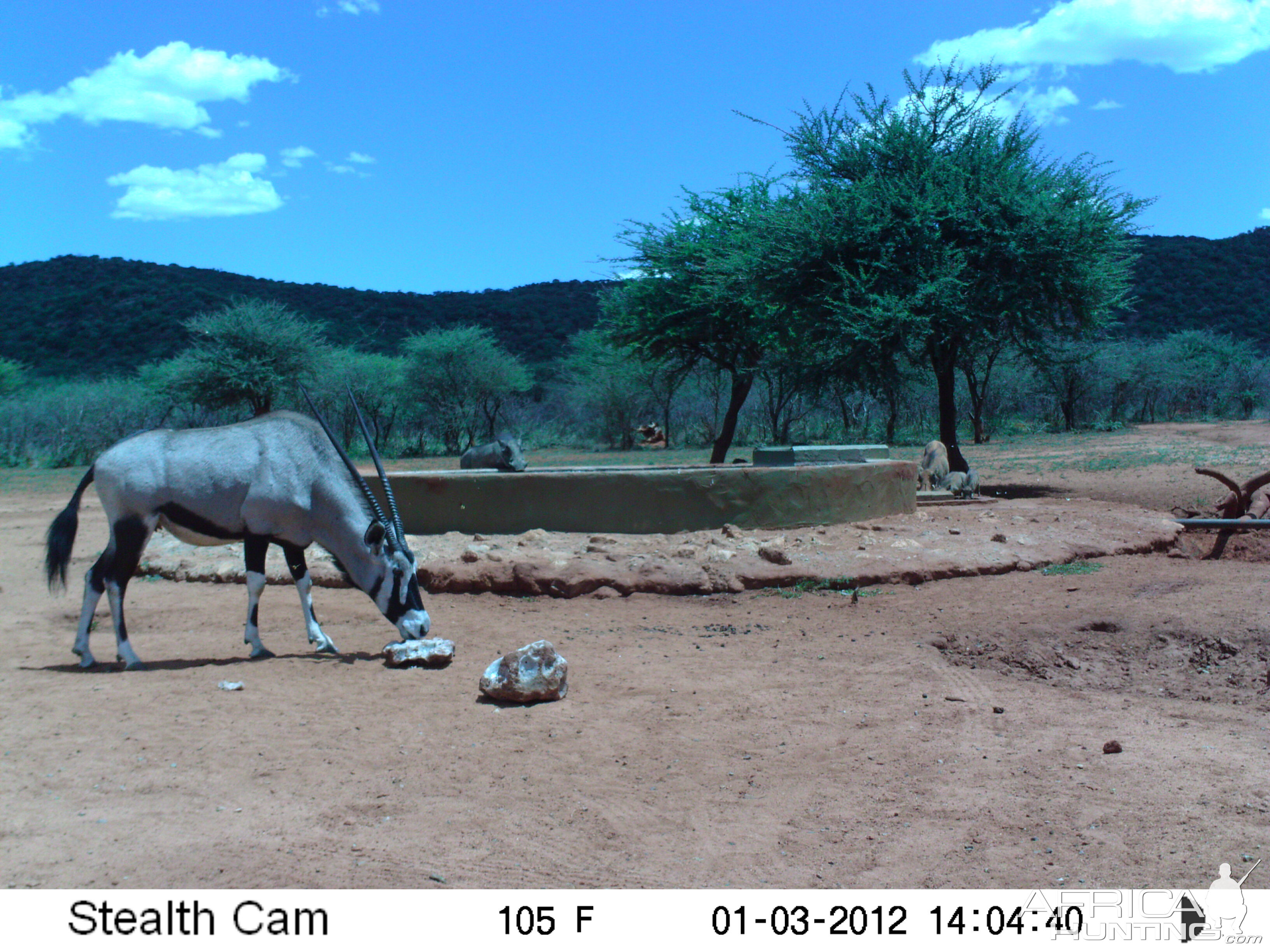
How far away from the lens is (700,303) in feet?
58.6

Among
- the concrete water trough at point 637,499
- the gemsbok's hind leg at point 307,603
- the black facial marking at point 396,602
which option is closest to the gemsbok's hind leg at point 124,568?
the gemsbok's hind leg at point 307,603

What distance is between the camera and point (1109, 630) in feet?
19.5

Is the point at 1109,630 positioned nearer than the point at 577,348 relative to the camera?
Yes

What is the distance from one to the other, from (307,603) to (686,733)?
2938 millimetres

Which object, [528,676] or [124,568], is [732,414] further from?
[528,676]

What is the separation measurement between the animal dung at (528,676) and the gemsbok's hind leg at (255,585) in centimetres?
179

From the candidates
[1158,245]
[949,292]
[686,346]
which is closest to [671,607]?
[949,292]

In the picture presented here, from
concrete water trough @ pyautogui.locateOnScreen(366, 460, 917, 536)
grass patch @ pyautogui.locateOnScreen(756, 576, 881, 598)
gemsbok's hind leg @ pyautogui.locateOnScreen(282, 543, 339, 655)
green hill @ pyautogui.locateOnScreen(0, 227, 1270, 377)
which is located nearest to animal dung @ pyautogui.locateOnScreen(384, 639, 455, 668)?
gemsbok's hind leg @ pyautogui.locateOnScreen(282, 543, 339, 655)

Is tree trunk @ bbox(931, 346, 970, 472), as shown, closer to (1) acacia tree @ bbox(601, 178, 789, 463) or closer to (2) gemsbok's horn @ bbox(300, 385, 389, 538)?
(1) acacia tree @ bbox(601, 178, 789, 463)

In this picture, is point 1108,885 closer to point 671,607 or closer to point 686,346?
point 671,607

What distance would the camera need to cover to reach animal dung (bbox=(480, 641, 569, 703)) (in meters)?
5.01

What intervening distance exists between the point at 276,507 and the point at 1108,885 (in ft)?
16.1

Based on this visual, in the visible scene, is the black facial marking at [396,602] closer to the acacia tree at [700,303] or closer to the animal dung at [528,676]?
the animal dung at [528,676]

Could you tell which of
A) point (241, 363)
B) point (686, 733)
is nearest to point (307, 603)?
point (686, 733)
